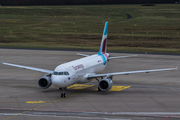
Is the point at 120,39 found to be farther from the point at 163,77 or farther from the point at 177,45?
the point at 163,77

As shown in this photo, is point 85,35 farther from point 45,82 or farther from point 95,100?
point 95,100

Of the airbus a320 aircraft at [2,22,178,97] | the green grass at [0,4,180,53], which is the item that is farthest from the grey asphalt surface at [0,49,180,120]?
the green grass at [0,4,180,53]

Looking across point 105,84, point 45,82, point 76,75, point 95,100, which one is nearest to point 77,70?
point 76,75

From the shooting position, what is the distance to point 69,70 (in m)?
32.3

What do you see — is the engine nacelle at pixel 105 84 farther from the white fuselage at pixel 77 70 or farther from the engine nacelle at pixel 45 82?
the engine nacelle at pixel 45 82

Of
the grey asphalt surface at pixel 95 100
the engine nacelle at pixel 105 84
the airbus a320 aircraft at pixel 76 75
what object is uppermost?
the airbus a320 aircraft at pixel 76 75

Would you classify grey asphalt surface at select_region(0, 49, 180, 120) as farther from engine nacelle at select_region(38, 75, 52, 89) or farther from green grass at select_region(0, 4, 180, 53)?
green grass at select_region(0, 4, 180, 53)

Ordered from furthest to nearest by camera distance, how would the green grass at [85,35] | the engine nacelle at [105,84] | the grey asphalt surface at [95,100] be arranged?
the green grass at [85,35] < the engine nacelle at [105,84] < the grey asphalt surface at [95,100]

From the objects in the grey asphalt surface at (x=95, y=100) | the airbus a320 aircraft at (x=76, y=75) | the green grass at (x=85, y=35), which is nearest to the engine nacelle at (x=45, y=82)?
the airbus a320 aircraft at (x=76, y=75)

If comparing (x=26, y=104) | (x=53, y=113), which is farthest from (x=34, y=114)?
(x=26, y=104)

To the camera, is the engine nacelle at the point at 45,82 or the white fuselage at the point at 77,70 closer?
the white fuselage at the point at 77,70

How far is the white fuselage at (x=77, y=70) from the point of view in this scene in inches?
1225

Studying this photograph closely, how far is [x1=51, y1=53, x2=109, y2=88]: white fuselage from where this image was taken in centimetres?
3111

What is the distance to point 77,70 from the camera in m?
33.8
